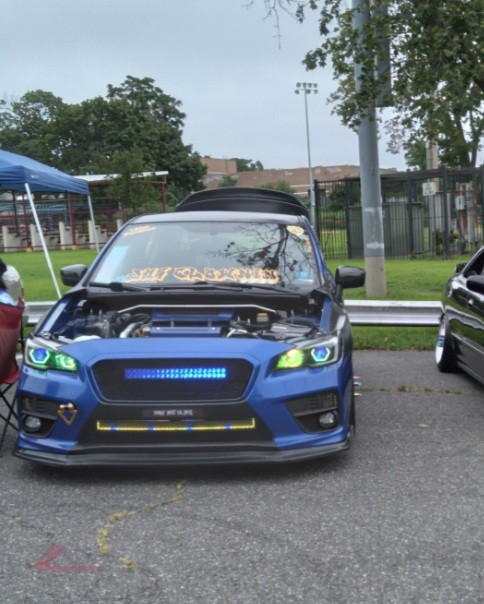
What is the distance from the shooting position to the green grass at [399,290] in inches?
408

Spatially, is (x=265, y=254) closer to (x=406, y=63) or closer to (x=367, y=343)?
(x=367, y=343)

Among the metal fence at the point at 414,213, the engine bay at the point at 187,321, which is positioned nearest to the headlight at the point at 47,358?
the engine bay at the point at 187,321

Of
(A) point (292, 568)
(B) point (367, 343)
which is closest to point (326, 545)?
(A) point (292, 568)

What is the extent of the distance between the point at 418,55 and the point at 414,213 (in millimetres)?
11596

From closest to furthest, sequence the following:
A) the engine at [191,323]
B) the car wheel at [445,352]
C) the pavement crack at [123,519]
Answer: the pavement crack at [123,519]
the engine at [191,323]
the car wheel at [445,352]

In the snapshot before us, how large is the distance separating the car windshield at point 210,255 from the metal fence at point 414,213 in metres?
15.4

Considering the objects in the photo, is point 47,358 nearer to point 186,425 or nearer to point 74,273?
point 186,425

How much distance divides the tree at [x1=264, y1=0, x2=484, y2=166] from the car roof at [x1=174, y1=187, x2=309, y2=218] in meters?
3.45

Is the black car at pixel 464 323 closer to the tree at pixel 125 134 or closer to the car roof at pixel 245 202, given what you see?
the car roof at pixel 245 202

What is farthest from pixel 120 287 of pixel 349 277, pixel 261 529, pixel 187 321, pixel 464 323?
pixel 464 323

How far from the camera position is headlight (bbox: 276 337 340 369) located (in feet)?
15.9

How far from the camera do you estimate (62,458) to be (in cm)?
483

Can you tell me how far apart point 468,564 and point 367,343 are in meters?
6.80

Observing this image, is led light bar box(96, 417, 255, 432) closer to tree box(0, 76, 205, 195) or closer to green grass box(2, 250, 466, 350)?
green grass box(2, 250, 466, 350)
